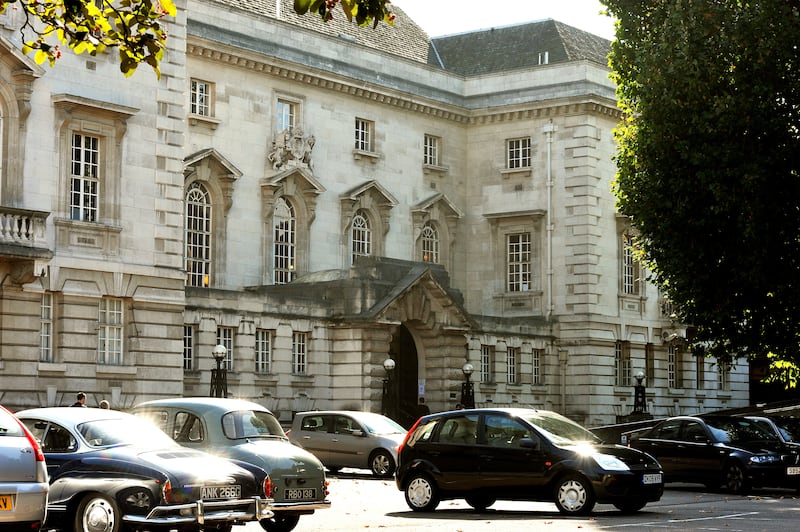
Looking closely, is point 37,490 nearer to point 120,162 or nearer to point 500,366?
point 120,162

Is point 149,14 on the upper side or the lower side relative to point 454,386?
upper

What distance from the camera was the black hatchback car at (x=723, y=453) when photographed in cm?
2912

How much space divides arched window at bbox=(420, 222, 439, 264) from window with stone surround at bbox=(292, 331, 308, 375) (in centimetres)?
1370

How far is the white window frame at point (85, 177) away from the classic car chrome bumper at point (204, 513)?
20.3 meters

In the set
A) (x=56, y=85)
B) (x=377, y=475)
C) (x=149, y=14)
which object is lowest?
(x=377, y=475)

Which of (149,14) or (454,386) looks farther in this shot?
(454,386)

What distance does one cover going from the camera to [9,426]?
1538cm

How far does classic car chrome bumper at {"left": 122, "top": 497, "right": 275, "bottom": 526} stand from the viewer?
16.3 meters

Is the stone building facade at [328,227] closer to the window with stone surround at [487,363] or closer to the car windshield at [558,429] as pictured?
the window with stone surround at [487,363]

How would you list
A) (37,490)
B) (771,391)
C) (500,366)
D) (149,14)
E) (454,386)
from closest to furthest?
(149,14) → (37,490) → (454,386) → (500,366) → (771,391)

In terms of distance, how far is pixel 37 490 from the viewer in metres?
15.0

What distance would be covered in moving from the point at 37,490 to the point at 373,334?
30.2 meters

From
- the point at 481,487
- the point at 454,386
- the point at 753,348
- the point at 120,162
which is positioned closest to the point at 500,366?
the point at 454,386

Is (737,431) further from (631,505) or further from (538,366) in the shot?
(538,366)
